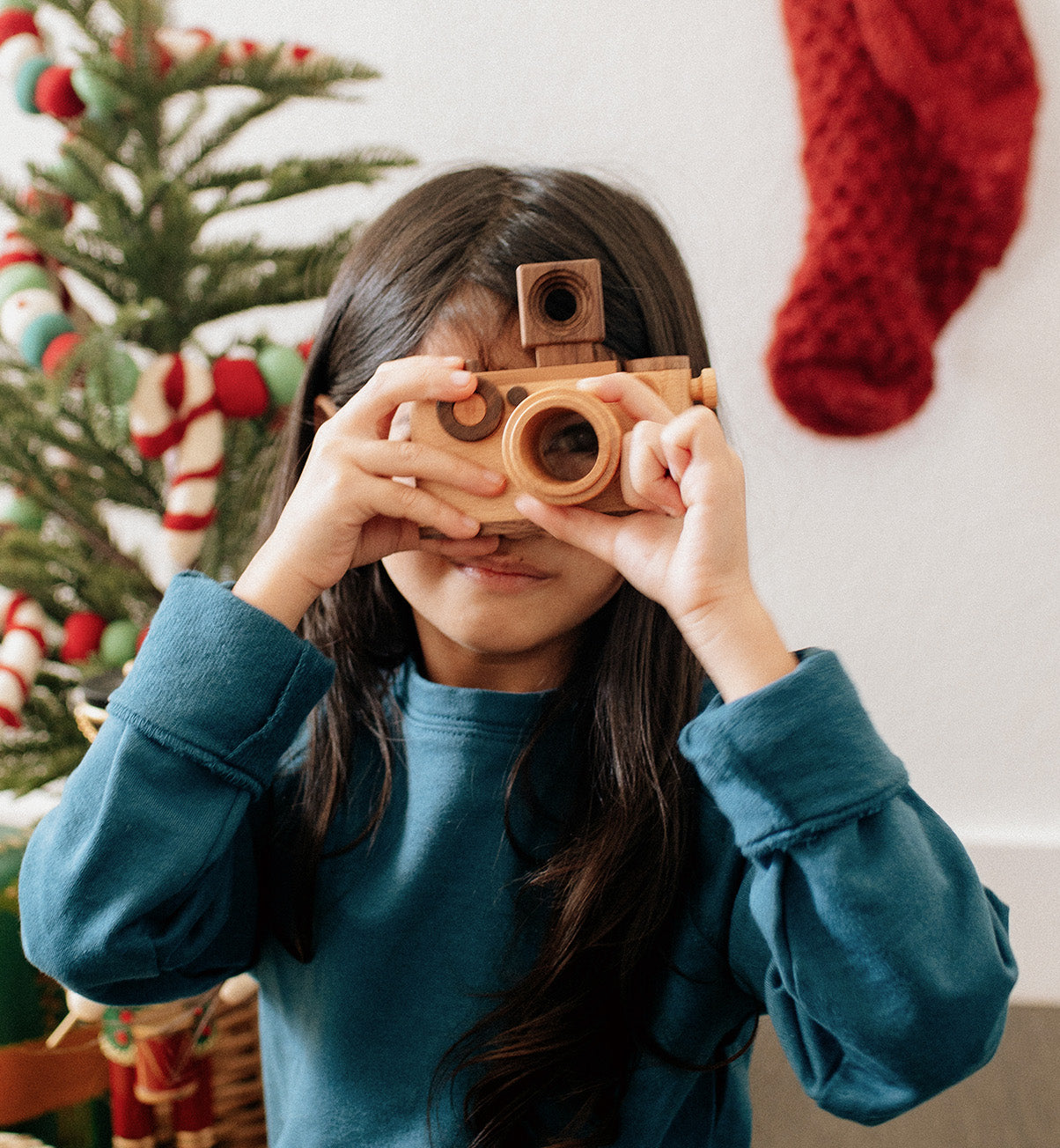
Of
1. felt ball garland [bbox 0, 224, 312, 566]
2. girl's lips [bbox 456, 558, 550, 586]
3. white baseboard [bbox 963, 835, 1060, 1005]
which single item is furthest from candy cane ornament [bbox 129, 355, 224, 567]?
white baseboard [bbox 963, 835, 1060, 1005]

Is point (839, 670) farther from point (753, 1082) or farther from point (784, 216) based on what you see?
point (784, 216)

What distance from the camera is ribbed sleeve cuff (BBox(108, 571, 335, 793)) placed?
1.62 ft

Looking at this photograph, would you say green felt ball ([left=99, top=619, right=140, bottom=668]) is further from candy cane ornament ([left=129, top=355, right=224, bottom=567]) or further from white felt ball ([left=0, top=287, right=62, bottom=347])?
white felt ball ([left=0, top=287, right=62, bottom=347])

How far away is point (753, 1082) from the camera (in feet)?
2.97

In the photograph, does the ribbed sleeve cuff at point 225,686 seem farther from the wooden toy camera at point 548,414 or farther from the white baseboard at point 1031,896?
the white baseboard at point 1031,896

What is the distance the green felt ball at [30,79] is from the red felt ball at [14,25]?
0.03 meters

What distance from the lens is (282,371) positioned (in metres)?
0.81

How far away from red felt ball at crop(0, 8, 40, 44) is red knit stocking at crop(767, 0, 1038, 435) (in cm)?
73

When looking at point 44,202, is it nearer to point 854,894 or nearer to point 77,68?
point 77,68

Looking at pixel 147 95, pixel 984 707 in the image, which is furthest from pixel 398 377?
pixel 984 707

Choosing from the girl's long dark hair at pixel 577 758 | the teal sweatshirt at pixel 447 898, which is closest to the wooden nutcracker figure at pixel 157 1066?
the teal sweatshirt at pixel 447 898

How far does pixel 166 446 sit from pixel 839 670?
1.88 feet

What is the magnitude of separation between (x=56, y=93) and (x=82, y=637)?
44cm

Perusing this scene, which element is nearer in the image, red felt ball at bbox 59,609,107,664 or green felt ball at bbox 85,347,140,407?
green felt ball at bbox 85,347,140,407
